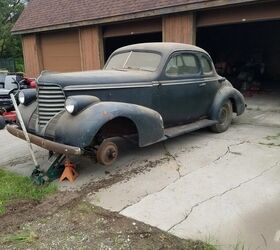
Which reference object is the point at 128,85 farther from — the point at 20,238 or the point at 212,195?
the point at 20,238

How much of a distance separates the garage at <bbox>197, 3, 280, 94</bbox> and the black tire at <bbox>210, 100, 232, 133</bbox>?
5363mm

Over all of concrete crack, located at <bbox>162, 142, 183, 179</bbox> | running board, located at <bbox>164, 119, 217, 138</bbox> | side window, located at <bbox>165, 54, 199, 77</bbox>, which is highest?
side window, located at <bbox>165, 54, 199, 77</bbox>

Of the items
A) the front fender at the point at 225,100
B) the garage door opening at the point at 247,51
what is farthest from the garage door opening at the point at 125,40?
the front fender at the point at 225,100

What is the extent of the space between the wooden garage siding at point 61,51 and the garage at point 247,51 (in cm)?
526

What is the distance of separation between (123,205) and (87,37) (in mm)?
10659

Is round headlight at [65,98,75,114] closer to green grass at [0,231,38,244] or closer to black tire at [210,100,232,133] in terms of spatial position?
green grass at [0,231,38,244]

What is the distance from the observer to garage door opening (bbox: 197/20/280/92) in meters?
15.1

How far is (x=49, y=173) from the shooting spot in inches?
215

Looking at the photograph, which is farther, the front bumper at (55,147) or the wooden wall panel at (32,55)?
the wooden wall panel at (32,55)

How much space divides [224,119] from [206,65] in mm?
1258

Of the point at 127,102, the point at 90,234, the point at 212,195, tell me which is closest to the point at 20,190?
the point at 90,234

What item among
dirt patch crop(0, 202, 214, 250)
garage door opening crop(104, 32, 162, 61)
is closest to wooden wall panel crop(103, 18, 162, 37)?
garage door opening crop(104, 32, 162, 61)

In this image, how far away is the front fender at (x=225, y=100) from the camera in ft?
25.2

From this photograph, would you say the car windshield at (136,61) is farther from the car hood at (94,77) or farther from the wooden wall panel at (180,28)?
the wooden wall panel at (180,28)
